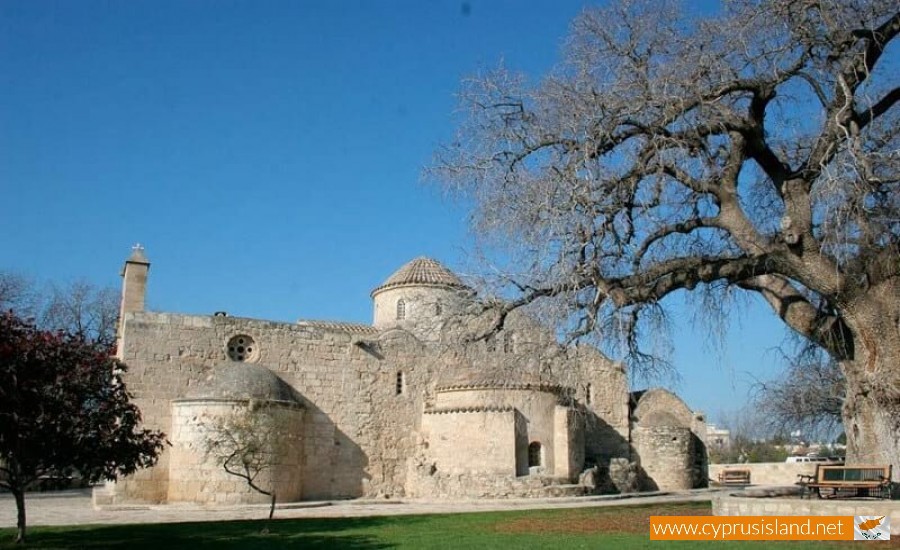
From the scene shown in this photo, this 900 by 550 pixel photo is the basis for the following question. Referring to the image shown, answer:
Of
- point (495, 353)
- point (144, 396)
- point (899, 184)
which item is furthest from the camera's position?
point (144, 396)

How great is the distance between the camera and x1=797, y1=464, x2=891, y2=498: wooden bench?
10531 mm

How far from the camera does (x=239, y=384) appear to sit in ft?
72.0

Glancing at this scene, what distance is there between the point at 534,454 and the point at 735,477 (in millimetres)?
14632

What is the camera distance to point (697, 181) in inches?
462

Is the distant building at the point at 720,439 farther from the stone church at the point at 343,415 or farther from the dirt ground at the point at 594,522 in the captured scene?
the dirt ground at the point at 594,522

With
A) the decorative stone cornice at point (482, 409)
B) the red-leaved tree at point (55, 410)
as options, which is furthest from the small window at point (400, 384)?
the red-leaved tree at point (55, 410)

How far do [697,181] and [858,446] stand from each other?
456 centimetres

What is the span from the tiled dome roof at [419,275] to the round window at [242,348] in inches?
325

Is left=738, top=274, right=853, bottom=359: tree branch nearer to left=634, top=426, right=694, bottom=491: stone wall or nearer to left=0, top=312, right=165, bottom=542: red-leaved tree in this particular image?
left=0, top=312, right=165, bottom=542: red-leaved tree

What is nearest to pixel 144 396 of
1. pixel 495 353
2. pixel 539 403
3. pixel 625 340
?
pixel 539 403

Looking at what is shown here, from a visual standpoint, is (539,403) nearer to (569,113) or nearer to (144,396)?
(144,396)

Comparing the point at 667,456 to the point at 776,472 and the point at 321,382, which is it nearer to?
the point at 776,472

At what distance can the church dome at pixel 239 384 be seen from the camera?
21625 millimetres

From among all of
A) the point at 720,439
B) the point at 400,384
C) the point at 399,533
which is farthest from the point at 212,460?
the point at 720,439
